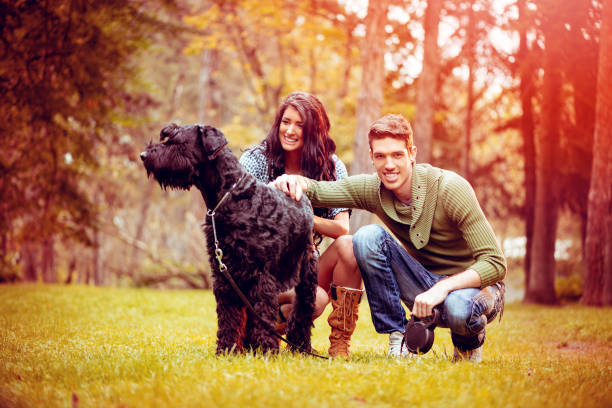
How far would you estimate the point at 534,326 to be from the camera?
766cm

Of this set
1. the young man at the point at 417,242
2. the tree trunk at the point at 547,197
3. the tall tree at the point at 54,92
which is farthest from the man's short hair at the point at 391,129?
the tree trunk at the point at 547,197

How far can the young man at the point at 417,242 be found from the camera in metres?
3.60

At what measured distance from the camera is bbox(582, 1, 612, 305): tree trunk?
354 inches

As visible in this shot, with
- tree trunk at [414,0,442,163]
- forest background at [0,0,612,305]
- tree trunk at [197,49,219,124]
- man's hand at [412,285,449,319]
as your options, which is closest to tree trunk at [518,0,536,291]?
forest background at [0,0,612,305]

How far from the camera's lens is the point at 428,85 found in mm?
10555

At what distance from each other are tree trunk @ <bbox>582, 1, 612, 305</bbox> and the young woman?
6434 millimetres

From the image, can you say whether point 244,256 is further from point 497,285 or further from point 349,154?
point 349,154

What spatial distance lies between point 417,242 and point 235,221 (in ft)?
4.25

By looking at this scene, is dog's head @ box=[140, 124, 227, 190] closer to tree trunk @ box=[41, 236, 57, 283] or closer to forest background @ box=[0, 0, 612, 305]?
forest background @ box=[0, 0, 612, 305]

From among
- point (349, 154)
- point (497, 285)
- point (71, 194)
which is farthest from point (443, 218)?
point (349, 154)

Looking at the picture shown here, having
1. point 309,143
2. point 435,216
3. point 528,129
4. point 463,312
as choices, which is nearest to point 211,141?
point 309,143

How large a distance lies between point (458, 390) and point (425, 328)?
727mm

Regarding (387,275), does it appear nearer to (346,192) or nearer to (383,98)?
(346,192)

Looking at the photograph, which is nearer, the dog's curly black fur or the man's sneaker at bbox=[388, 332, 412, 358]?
the dog's curly black fur
